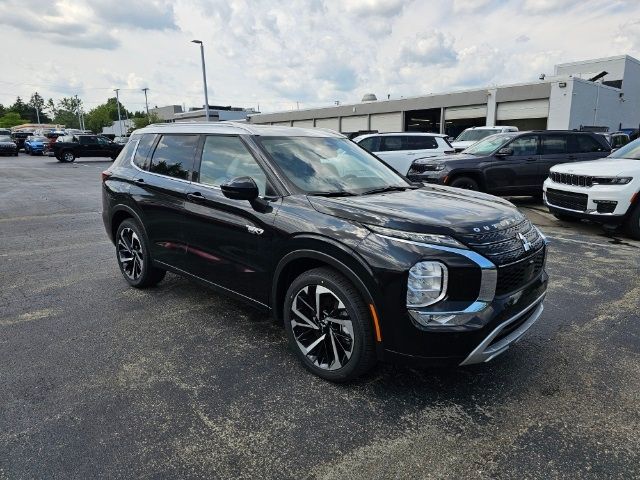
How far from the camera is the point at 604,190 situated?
7.41m

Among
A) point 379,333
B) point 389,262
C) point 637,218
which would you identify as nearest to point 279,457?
point 379,333

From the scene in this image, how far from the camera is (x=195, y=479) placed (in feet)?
7.55

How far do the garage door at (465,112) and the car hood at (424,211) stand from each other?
29909 mm

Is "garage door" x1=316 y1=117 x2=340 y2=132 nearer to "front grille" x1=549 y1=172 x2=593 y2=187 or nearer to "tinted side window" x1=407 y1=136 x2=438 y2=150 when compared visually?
"tinted side window" x1=407 y1=136 x2=438 y2=150

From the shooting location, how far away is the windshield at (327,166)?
359 centimetres

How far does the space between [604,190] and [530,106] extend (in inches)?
912

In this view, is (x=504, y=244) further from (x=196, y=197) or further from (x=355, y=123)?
(x=355, y=123)

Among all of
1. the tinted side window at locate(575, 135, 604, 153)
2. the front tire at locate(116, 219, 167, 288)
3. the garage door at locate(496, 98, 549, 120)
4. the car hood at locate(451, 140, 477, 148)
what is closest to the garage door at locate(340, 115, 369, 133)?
the garage door at locate(496, 98, 549, 120)

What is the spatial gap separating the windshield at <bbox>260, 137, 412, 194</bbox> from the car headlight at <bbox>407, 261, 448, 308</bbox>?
3.60ft

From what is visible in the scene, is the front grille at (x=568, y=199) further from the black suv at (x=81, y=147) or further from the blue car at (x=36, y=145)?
the blue car at (x=36, y=145)

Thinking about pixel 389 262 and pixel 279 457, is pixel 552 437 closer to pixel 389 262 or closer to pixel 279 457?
pixel 389 262

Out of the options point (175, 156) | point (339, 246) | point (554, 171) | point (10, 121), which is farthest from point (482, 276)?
point (10, 121)

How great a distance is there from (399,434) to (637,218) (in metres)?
6.69

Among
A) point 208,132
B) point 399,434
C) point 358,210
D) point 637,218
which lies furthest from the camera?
point 637,218
